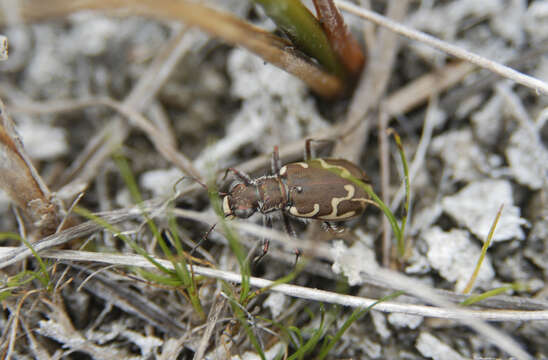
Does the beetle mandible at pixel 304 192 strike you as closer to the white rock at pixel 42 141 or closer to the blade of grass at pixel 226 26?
the blade of grass at pixel 226 26

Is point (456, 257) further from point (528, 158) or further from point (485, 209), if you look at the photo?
point (528, 158)

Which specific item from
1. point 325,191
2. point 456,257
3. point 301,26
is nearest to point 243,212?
point 325,191

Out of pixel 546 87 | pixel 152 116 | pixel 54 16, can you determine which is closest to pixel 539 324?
pixel 546 87

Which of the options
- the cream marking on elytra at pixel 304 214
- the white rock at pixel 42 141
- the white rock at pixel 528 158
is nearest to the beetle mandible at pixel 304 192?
the cream marking on elytra at pixel 304 214

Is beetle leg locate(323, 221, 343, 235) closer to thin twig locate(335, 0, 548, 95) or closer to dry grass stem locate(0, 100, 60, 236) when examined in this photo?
thin twig locate(335, 0, 548, 95)

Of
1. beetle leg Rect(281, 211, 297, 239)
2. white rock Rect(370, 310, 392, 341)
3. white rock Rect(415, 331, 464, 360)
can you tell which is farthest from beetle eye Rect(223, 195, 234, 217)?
white rock Rect(415, 331, 464, 360)

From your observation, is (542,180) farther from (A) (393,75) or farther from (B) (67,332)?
(B) (67,332)
